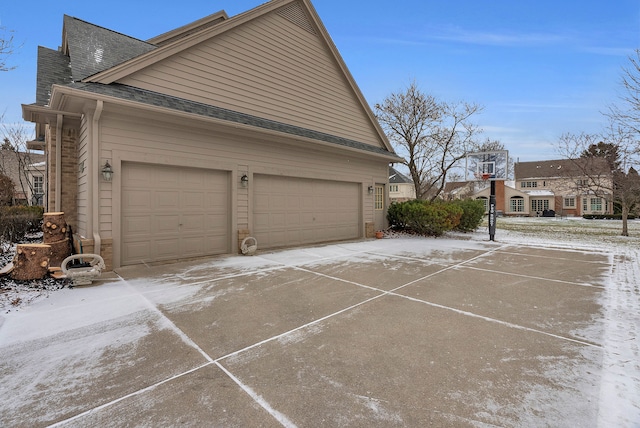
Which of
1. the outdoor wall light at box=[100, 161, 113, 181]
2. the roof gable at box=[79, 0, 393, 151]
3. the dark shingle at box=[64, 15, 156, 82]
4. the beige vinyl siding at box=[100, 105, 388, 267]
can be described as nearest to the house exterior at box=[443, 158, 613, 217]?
the roof gable at box=[79, 0, 393, 151]

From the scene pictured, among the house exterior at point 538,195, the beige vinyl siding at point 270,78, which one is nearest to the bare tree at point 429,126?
the beige vinyl siding at point 270,78

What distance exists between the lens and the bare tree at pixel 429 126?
52.6 feet

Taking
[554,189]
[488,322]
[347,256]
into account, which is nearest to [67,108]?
[347,256]

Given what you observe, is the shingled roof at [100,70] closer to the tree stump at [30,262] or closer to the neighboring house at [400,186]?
the tree stump at [30,262]

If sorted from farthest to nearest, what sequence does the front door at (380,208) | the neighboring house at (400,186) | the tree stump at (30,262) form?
the neighboring house at (400,186) < the front door at (380,208) < the tree stump at (30,262)

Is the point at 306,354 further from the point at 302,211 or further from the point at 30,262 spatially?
the point at 302,211

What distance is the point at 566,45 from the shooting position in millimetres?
11250

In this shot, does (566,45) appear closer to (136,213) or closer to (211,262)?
(211,262)

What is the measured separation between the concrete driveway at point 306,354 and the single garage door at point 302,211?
3467 mm

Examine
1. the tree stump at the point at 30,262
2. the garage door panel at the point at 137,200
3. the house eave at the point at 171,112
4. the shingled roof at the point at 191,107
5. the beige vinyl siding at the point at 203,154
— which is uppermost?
the shingled roof at the point at 191,107

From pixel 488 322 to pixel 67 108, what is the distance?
8295mm

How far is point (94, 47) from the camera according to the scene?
7.25 m

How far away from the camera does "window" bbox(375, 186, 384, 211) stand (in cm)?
1256

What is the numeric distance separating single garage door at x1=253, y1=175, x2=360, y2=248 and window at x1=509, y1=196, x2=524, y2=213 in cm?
3332
